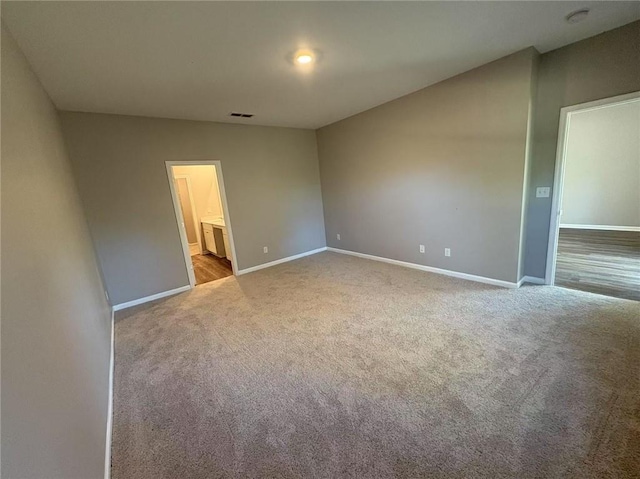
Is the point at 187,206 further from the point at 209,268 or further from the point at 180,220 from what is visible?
the point at 180,220

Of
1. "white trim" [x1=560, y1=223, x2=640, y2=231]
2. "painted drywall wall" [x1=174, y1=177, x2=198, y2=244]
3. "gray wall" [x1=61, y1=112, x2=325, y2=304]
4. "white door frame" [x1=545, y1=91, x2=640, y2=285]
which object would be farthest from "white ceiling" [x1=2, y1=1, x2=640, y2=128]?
"white trim" [x1=560, y1=223, x2=640, y2=231]

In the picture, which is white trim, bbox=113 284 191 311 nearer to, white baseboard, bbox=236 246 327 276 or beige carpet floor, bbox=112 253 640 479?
beige carpet floor, bbox=112 253 640 479

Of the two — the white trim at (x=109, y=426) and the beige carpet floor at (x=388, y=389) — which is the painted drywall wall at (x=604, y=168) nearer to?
the beige carpet floor at (x=388, y=389)

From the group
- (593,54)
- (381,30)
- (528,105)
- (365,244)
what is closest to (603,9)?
(593,54)

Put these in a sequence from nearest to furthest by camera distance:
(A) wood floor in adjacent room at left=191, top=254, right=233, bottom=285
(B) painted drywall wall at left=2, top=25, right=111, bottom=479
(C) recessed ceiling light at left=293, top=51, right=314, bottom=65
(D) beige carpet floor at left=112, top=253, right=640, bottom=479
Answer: (B) painted drywall wall at left=2, top=25, right=111, bottom=479 < (D) beige carpet floor at left=112, top=253, right=640, bottom=479 < (C) recessed ceiling light at left=293, top=51, right=314, bottom=65 < (A) wood floor in adjacent room at left=191, top=254, right=233, bottom=285

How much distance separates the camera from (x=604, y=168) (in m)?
5.48

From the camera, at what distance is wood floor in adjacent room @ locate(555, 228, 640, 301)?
10.1 ft

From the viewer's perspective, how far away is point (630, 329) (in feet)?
7.54

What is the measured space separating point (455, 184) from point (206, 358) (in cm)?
346

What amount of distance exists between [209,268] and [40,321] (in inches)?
168

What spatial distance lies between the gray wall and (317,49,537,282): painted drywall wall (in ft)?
3.80

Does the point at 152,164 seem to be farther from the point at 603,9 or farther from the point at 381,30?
the point at 603,9

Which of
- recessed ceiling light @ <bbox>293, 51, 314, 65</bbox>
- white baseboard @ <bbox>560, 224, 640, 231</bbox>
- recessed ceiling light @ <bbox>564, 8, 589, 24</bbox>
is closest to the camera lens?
recessed ceiling light @ <bbox>564, 8, 589, 24</bbox>

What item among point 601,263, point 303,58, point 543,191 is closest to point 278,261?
point 303,58
